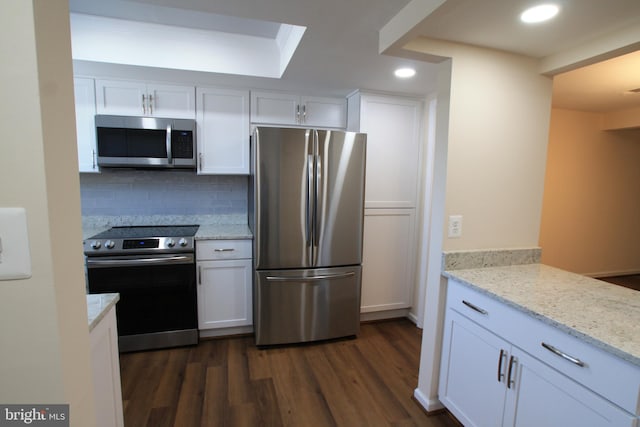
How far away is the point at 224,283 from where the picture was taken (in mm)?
2611

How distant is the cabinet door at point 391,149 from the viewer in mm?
2771

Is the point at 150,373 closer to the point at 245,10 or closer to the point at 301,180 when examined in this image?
the point at 301,180

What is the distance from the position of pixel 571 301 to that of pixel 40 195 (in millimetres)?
1786

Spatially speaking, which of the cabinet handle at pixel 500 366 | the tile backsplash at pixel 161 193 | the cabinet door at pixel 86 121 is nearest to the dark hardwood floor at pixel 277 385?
the cabinet handle at pixel 500 366

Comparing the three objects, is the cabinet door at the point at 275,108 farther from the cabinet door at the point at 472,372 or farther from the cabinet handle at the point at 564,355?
the cabinet handle at the point at 564,355

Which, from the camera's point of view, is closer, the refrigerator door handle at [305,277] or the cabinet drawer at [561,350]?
the cabinet drawer at [561,350]

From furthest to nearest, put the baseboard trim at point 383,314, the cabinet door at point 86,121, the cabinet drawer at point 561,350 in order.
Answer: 1. the baseboard trim at point 383,314
2. the cabinet door at point 86,121
3. the cabinet drawer at point 561,350

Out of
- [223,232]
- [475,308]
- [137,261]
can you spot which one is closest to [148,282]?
[137,261]

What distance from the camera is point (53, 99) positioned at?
1.80 feet

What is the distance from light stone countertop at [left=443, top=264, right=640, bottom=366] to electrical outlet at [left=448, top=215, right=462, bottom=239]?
207mm

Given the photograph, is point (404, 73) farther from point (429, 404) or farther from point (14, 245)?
point (14, 245)

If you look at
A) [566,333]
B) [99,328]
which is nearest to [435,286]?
[566,333]

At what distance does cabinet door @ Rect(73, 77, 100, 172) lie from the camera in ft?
7.97

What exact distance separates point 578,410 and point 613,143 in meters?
4.58
